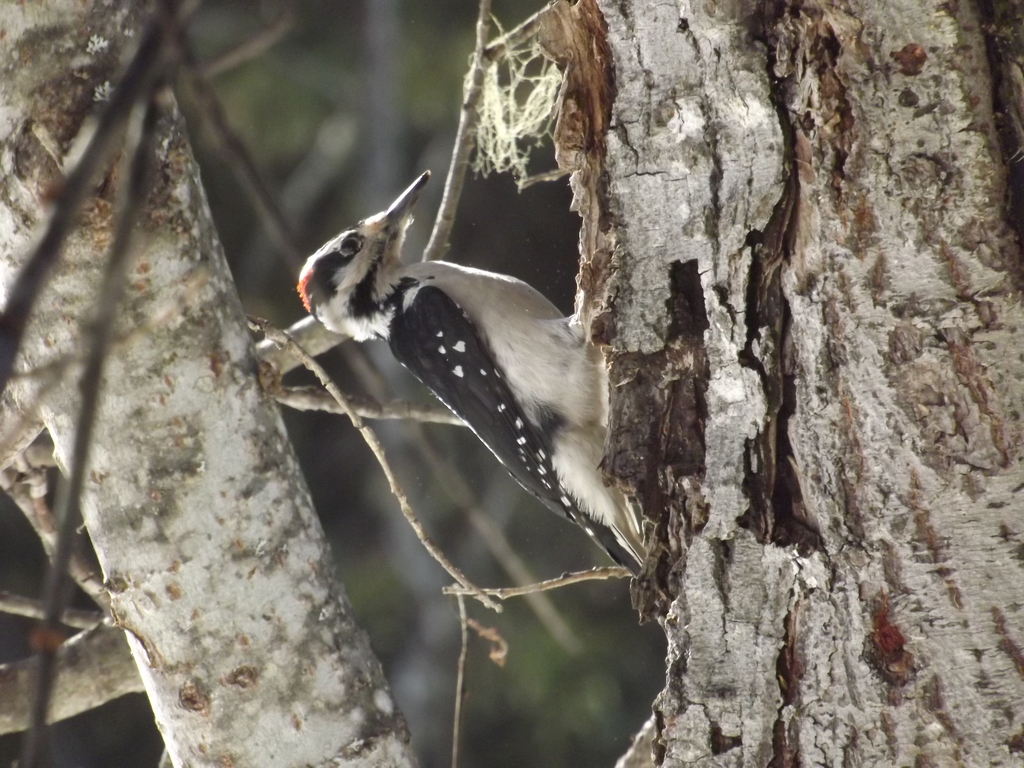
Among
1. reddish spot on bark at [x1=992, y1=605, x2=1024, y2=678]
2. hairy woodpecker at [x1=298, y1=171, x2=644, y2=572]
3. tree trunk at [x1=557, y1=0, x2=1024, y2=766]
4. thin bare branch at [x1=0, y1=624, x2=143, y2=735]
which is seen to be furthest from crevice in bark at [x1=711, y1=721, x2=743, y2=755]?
thin bare branch at [x1=0, y1=624, x2=143, y2=735]

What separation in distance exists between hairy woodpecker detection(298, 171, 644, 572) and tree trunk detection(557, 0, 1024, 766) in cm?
104

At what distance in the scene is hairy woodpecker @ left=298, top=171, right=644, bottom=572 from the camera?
2.71m

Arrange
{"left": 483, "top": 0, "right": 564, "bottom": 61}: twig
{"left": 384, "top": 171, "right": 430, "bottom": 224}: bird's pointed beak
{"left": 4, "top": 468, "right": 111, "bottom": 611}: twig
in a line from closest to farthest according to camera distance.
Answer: {"left": 4, "top": 468, "right": 111, "bottom": 611}: twig → {"left": 483, "top": 0, "right": 564, "bottom": 61}: twig → {"left": 384, "top": 171, "right": 430, "bottom": 224}: bird's pointed beak

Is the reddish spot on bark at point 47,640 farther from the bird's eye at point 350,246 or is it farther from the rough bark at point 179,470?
the bird's eye at point 350,246

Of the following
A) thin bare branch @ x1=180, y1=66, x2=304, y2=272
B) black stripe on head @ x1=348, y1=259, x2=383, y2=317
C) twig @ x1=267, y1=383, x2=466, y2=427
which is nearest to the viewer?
thin bare branch @ x1=180, y1=66, x2=304, y2=272

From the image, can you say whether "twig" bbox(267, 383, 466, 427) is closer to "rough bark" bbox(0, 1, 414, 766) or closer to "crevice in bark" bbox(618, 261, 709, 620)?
"rough bark" bbox(0, 1, 414, 766)

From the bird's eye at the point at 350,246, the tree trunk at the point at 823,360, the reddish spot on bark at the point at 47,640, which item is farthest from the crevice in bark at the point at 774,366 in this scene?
the bird's eye at the point at 350,246

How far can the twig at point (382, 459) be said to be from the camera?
2035 millimetres

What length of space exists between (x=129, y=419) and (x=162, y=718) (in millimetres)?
555

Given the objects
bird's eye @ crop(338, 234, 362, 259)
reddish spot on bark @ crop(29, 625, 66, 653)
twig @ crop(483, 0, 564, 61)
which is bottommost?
reddish spot on bark @ crop(29, 625, 66, 653)

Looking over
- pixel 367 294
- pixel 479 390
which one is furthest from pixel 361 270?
pixel 479 390

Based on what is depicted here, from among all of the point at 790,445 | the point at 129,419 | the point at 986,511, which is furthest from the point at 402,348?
the point at 986,511

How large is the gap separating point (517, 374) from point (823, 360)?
1455 millimetres

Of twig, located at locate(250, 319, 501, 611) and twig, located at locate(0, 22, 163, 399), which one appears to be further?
twig, located at locate(250, 319, 501, 611)
